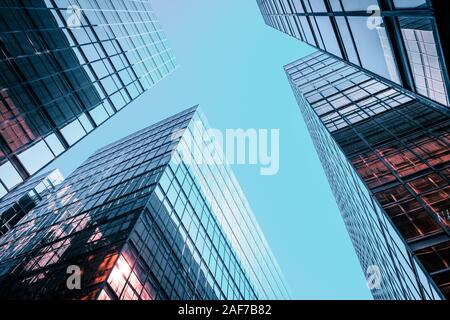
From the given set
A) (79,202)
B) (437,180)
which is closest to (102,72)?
(79,202)

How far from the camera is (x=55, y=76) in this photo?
56.5 ft

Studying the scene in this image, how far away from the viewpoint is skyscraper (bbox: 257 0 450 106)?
18.5 ft

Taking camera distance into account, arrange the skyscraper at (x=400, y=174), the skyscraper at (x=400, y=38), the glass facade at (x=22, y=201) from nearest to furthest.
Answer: the skyscraper at (x=400, y=38), the skyscraper at (x=400, y=174), the glass facade at (x=22, y=201)

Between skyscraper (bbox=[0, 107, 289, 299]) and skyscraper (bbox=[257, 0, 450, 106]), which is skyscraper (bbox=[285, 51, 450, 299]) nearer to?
skyscraper (bbox=[257, 0, 450, 106])

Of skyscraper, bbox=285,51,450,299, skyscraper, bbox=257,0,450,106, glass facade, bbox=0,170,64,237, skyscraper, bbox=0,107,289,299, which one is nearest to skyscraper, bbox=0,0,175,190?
skyscraper, bbox=0,107,289,299

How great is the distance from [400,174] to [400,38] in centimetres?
988

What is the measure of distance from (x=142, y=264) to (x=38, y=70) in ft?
38.0

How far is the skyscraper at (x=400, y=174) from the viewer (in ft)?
38.0

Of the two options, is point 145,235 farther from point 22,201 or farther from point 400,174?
point 22,201

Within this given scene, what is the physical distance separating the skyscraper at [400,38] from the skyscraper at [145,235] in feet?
46.3

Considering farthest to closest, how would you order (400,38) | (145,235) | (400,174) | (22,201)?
(22,201)
(145,235)
(400,174)
(400,38)

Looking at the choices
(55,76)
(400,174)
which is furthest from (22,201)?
(400,174)

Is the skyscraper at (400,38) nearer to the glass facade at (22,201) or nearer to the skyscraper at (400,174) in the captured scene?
the skyscraper at (400,174)

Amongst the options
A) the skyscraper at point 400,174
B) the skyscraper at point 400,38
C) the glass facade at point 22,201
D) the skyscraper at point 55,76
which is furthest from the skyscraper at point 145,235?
the skyscraper at point 400,38
